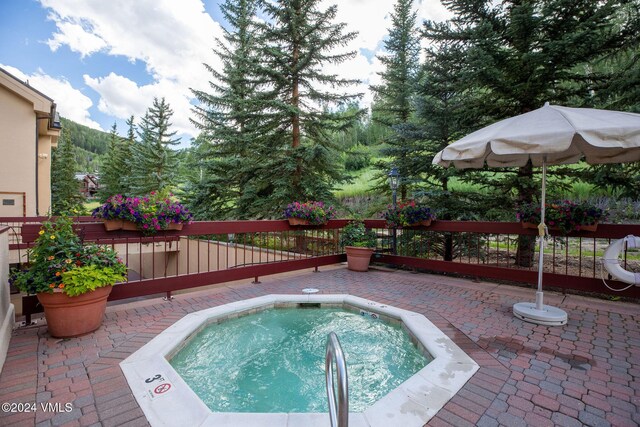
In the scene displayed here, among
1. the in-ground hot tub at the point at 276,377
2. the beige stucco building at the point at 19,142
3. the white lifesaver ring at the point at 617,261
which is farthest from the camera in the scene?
the beige stucco building at the point at 19,142

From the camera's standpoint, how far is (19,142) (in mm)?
7832

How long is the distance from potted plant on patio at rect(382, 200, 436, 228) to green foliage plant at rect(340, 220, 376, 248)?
26.9 inches

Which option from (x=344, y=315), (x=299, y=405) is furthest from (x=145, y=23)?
(x=299, y=405)

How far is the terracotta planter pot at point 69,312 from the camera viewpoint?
8.35 feet

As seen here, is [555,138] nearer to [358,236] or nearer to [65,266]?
[358,236]

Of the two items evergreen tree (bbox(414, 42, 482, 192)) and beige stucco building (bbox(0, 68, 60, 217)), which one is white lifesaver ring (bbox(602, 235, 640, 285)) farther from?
beige stucco building (bbox(0, 68, 60, 217))

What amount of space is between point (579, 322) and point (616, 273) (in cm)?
76

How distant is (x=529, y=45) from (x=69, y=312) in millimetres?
7397

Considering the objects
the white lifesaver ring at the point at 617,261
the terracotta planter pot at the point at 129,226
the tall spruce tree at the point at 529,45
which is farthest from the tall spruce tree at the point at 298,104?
the white lifesaver ring at the point at 617,261

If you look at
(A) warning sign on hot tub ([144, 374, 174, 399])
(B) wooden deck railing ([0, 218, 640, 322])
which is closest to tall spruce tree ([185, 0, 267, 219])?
(B) wooden deck railing ([0, 218, 640, 322])

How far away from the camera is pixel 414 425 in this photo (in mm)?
1533

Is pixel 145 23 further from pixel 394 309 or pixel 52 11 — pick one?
pixel 394 309

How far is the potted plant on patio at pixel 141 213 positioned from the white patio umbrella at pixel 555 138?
3.28m

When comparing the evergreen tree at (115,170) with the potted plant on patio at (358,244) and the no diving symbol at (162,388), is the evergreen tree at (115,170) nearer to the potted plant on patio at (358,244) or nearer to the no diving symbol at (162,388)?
the potted plant on patio at (358,244)
